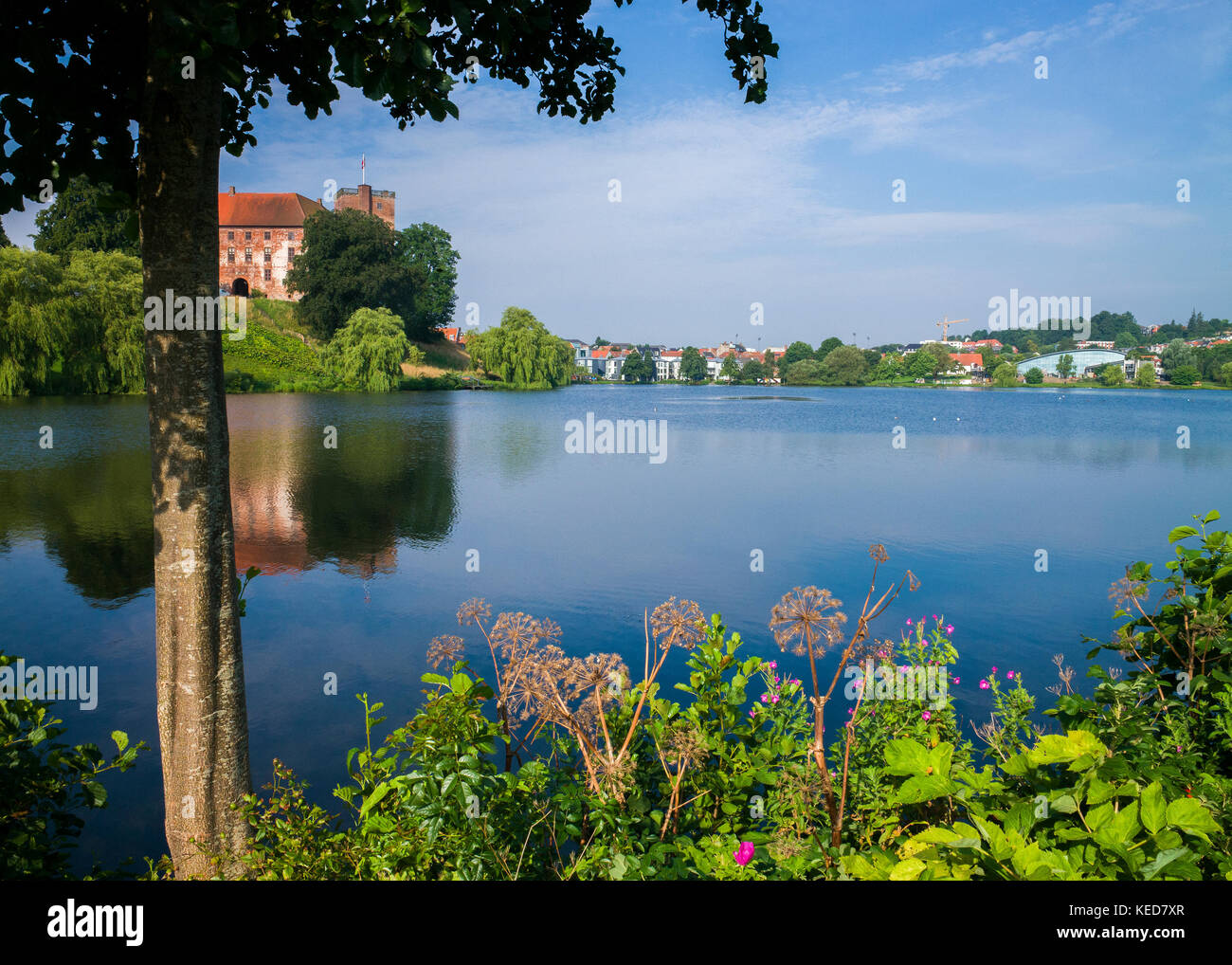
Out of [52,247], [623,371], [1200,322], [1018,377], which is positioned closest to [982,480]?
[52,247]

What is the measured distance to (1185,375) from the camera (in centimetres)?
9869

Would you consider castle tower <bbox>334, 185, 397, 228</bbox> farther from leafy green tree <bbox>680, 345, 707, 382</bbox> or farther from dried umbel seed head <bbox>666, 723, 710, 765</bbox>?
dried umbel seed head <bbox>666, 723, 710, 765</bbox>

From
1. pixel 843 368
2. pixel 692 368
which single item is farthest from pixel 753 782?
pixel 692 368

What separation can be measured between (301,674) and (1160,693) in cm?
627

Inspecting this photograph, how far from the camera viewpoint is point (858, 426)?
3891cm

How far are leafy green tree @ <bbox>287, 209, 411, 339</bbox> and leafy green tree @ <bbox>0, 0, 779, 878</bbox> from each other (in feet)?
199

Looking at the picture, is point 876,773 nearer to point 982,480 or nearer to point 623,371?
point 982,480

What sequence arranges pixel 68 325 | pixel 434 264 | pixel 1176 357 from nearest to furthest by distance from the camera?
pixel 68 325, pixel 434 264, pixel 1176 357

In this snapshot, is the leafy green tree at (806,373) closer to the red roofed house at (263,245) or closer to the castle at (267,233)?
the castle at (267,233)

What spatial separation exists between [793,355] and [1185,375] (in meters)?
60.9

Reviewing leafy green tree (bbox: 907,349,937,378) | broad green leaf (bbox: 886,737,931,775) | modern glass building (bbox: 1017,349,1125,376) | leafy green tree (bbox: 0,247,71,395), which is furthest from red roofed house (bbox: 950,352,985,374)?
broad green leaf (bbox: 886,737,931,775)

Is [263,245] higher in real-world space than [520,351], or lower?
higher

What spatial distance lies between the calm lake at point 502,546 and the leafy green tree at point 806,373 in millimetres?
100978

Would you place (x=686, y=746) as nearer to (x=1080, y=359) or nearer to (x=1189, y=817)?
(x=1189, y=817)
